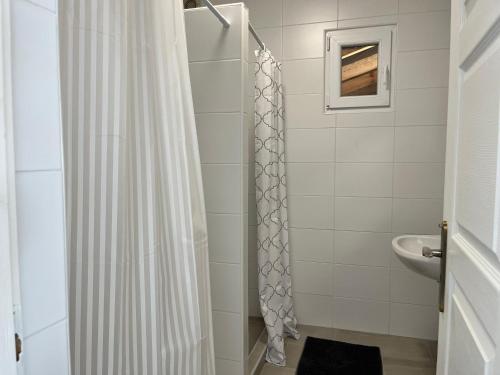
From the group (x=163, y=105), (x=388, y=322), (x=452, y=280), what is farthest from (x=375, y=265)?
(x=163, y=105)

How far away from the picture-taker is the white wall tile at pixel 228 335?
180 centimetres

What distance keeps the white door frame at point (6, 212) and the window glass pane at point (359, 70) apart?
2.29 meters

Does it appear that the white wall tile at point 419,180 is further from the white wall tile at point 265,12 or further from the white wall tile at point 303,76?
the white wall tile at point 265,12

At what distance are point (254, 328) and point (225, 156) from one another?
4.26 feet

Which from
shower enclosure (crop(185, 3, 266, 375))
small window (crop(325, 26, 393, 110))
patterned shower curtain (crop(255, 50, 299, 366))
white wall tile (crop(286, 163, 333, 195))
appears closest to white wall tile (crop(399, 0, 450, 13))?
small window (crop(325, 26, 393, 110))

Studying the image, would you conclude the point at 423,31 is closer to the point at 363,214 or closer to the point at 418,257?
the point at 363,214

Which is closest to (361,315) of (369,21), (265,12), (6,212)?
(369,21)

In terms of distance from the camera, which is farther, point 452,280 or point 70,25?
point 452,280

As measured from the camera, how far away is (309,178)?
255 cm

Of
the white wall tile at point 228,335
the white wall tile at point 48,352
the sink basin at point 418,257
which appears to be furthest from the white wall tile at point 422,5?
the white wall tile at point 48,352

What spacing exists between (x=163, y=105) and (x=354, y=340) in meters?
2.16

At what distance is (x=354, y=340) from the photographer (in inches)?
96.0

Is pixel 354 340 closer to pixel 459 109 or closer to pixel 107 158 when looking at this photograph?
pixel 459 109

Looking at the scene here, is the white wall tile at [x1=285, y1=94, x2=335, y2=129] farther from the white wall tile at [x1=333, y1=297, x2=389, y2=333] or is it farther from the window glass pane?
the white wall tile at [x1=333, y1=297, x2=389, y2=333]
